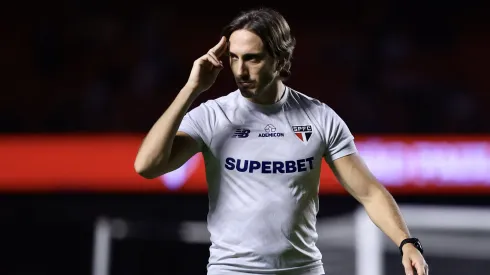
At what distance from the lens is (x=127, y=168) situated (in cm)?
754

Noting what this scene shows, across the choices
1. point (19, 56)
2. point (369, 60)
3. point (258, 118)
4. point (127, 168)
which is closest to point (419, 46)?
point (369, 60)

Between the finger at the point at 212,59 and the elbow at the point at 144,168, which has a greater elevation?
the finger at the point at 212,59

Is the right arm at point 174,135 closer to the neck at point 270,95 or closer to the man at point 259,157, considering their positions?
the man at point 259,157

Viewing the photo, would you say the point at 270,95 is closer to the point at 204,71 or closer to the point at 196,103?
the point at 204,71

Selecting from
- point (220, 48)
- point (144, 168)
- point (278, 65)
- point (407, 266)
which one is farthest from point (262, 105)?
point (407, 266)

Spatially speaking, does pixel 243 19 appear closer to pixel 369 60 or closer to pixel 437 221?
pixel 437 221

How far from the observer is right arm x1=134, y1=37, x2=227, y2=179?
2.86 metres

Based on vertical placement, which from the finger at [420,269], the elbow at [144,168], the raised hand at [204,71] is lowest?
the finger at [420,269]

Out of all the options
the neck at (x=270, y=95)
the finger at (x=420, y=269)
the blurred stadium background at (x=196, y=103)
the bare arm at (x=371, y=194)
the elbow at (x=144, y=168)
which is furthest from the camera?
the blurred stadium background at (x=196, y=103)

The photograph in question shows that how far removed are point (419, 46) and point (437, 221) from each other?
12.2ft

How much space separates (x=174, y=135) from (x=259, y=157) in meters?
0.30

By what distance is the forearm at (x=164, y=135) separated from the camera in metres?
2.86

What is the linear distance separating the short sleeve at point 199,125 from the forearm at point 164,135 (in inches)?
5.7

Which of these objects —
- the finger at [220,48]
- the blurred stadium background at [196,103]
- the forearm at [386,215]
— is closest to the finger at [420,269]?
the forearm at [386,215]
